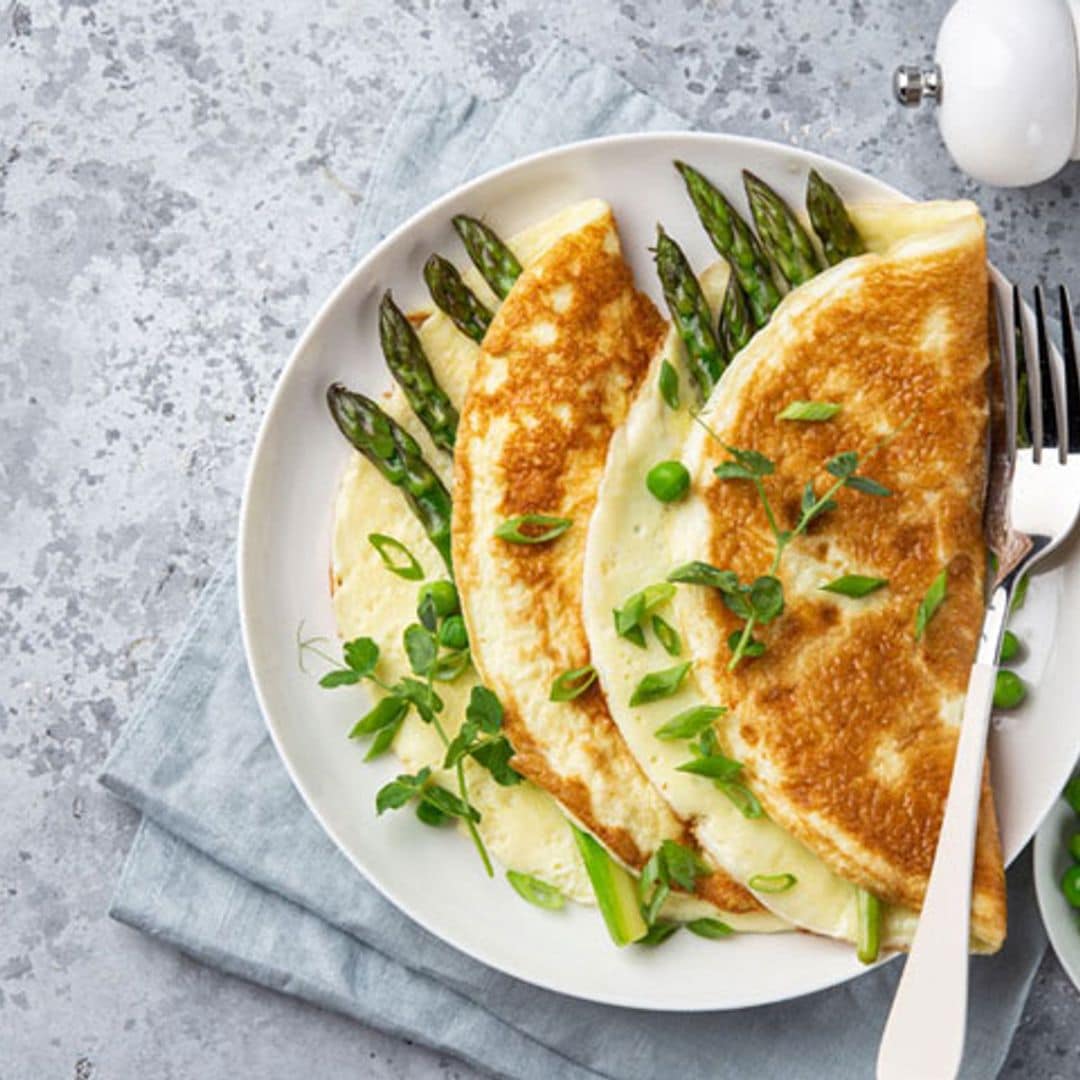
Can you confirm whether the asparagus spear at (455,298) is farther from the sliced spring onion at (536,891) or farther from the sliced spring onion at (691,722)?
the sliced spring onion at (536,891)

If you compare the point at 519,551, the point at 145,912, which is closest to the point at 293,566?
the point at 519,551

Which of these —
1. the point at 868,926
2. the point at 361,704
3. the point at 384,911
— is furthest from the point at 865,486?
the point at 384,911

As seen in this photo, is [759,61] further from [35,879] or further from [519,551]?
[35,879]


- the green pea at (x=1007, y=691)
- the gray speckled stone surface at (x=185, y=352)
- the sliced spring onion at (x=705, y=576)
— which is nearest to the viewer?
the sliced spring onion at (x=705, y=576)

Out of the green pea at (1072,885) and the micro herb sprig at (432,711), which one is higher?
the micro herb sprig at (432,711)

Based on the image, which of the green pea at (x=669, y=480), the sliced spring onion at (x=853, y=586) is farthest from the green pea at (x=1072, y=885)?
the green pea at (x=669, y=480)

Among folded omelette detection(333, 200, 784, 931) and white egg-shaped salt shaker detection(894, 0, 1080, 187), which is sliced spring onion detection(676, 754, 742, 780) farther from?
white egg-shaped salt shaker detection(894, 0, 1080, 187)

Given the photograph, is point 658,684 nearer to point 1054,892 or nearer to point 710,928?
point 710,928
